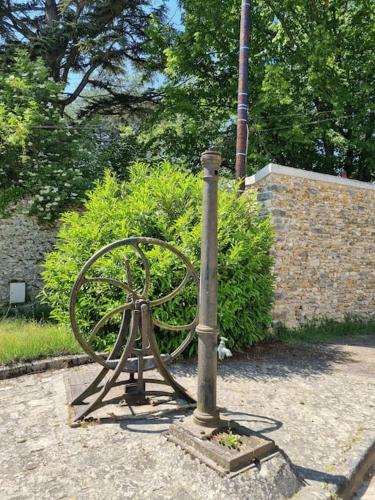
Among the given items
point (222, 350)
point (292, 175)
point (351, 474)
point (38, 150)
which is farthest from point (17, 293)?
point (351, 474)

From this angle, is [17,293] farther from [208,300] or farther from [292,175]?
[208,300]

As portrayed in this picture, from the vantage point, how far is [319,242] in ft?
A: 26.2

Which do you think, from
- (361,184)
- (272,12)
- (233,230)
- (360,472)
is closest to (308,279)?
(361,184)

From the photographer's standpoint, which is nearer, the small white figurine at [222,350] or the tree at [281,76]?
the small white figurine at [222,350]

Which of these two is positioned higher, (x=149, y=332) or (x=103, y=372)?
(x=149, y=332)

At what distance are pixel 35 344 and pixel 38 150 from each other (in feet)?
18.9

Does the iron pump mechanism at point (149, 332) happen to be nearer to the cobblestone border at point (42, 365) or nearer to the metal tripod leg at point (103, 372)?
the metal tripod leg at point (103, 372)

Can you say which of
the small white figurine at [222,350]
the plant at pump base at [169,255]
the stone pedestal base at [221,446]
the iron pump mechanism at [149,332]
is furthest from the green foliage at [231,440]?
the plant at pump base at [169,255]

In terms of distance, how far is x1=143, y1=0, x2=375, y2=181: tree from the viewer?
1067 centimetres

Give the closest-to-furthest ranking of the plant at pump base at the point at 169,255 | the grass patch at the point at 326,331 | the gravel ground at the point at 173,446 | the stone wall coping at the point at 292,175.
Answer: the gravel ground at the point at 173,446
the plant at pump base at the point at 169,255
the grass patch at the point at 326,331
the stone wall coping at the point at 292,175

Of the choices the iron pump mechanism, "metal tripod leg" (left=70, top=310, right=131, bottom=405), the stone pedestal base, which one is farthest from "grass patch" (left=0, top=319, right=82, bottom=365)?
the stone pedestal base

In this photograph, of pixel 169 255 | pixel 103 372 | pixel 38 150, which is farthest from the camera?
pixel 38 150

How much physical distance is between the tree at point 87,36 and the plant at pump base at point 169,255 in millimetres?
6962

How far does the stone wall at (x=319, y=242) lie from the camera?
7359mm
